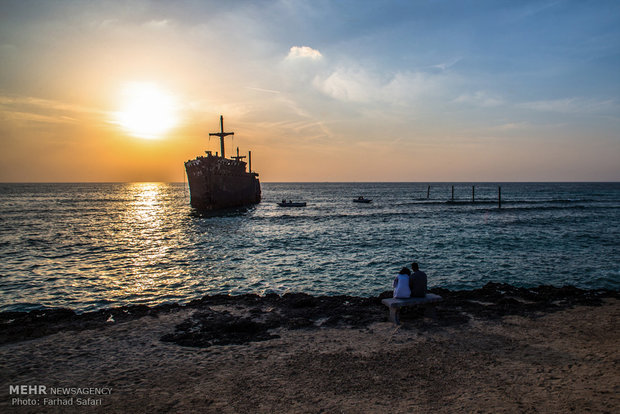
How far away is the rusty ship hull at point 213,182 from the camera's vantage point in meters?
53.8

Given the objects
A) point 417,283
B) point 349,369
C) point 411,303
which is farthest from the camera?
point 417,283

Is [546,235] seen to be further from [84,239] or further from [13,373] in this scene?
[84,239]

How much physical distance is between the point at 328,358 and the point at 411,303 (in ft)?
10.2

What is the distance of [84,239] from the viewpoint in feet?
104

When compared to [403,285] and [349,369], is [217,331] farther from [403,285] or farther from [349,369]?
[403,285]

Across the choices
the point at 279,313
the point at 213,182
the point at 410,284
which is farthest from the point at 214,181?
the point at 410,284

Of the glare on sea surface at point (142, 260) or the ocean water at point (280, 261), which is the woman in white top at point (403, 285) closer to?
the ocean water at point (280, 261)

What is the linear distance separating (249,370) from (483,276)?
14.2 metres

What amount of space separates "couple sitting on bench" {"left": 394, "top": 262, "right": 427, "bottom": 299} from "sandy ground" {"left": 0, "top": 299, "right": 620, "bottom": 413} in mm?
860

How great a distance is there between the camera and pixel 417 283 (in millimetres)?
9617

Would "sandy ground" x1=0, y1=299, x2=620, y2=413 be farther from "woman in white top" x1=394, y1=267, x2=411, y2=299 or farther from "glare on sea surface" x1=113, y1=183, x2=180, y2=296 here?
"glare on sea surface" x1=113, y1=183, x2=180, y2=296

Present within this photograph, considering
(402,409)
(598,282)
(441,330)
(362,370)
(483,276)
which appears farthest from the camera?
(483,276)

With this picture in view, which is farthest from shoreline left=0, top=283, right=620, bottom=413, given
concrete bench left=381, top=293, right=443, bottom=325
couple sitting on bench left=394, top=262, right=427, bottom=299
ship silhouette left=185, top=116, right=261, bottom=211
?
ship silhouette left=185, top=116, right=261, bottom=211

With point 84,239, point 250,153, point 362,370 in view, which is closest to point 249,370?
point 362,370
